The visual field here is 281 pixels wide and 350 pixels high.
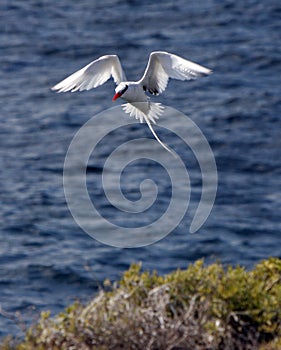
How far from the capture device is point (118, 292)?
786cm

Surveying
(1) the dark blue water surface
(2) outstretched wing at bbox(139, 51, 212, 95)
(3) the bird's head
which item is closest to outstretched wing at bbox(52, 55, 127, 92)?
(2) outstretched wing at bbox(139, 51, 212, 95)

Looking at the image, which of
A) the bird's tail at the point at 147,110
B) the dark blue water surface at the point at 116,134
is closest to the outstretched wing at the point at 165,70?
the bird's tail at the point at 147,110

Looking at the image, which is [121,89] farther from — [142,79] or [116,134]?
[116,134]

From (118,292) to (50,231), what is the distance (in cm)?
949

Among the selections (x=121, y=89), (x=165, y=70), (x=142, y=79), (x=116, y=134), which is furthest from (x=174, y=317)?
(x=116, y=134)

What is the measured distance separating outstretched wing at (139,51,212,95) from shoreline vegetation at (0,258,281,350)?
234 cm

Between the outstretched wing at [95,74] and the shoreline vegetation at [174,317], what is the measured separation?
298 cm

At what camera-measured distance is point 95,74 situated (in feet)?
35.2

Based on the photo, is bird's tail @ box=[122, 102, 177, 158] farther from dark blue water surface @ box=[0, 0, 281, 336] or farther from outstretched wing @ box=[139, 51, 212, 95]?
dark blue water surface @ box=[0, 0, 281, 336]

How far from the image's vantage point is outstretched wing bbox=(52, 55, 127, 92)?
1045 centimetres

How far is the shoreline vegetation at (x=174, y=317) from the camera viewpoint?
24.3 feet

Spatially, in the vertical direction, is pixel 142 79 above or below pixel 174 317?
above

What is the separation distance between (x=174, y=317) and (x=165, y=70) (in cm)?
362

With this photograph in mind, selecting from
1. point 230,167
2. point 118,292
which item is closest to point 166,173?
point 230,167
